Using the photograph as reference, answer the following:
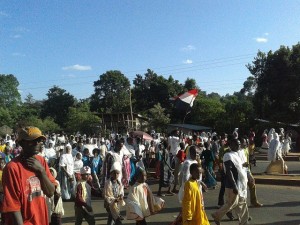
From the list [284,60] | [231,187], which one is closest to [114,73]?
[284,60]

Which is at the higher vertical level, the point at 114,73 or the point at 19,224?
the point at 114,73

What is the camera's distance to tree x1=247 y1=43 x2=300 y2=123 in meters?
32.0

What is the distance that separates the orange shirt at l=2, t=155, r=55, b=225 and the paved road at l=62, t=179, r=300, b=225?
538cm

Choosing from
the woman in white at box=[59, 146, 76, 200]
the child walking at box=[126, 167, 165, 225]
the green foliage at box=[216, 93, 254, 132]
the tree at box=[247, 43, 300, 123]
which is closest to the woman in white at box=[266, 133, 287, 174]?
the woman in white at box=[59, 146, 76, 200]

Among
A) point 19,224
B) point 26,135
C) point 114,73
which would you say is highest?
point 114,73

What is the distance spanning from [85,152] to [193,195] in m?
7.74

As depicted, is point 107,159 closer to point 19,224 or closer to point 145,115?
point 19,224

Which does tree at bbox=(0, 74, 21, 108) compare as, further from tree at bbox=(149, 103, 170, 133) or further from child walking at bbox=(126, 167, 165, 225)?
child walking at bbox=(126, 167, 165, 225)

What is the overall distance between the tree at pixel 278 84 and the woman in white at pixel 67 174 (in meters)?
24.5

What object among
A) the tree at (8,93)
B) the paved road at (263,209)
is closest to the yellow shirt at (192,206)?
the paved road at (263,209)

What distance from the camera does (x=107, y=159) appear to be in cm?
930

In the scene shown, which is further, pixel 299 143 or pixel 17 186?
pixel 299 143

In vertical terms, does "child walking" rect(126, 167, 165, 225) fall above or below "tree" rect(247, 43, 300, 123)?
below

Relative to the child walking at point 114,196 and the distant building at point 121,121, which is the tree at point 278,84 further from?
the child walking at point 114,196
